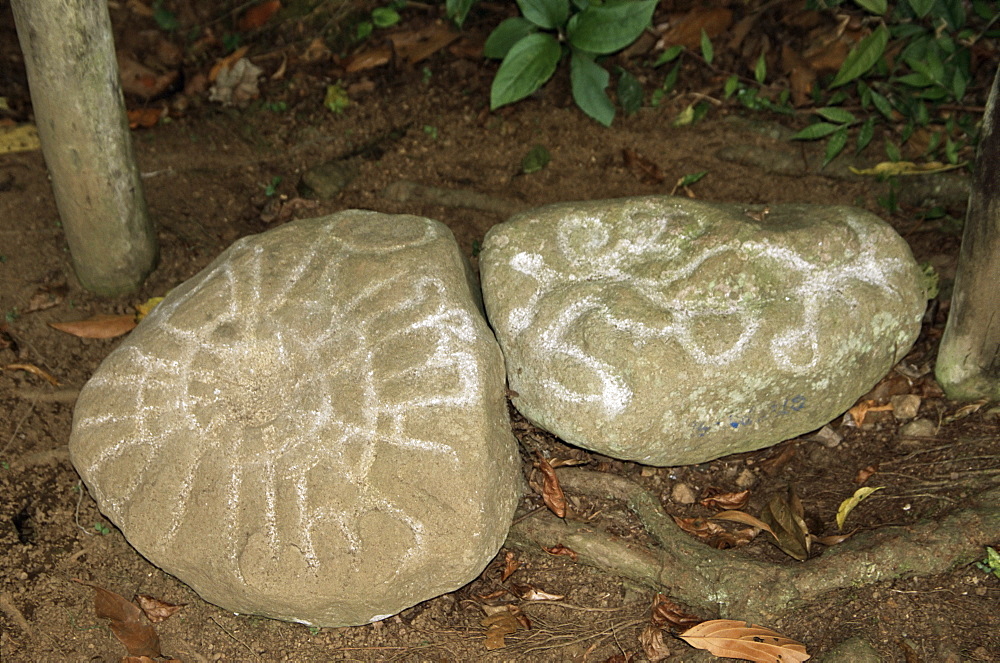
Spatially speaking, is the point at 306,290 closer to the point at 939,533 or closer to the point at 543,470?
the point at 543,470

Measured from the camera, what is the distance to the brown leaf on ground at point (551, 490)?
115 inches

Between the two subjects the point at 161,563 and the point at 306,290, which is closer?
the point at 161,563

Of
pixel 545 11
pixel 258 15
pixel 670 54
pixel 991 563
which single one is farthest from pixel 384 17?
pixel 991 563

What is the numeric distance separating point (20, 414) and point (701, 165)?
2920 millimetres

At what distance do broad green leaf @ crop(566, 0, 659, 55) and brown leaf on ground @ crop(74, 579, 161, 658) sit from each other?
272 centimetres

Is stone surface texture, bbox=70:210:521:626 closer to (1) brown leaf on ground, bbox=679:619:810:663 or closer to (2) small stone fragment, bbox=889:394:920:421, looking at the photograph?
(1) brown leaf on ground, bbox=679:619:810:663

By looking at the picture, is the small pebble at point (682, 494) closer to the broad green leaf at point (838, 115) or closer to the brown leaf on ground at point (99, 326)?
the broad green leaf at point (838, 115)

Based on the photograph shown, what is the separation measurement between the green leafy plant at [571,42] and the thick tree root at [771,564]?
1880 millimetres

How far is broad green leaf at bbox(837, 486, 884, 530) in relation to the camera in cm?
279

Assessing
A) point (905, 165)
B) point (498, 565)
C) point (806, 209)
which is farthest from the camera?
point (905, 165)

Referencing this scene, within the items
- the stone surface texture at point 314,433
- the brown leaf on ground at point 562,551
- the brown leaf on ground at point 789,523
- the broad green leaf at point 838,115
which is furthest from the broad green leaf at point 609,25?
the brown leaf on ground at point 562,551

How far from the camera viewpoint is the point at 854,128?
13.5 feet

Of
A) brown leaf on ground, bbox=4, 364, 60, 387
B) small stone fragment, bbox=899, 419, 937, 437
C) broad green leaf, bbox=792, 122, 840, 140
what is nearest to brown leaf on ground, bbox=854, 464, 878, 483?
small stone fragment, bbox=899, 419, 937, 437

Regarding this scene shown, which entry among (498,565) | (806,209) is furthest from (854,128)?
(498,565)
